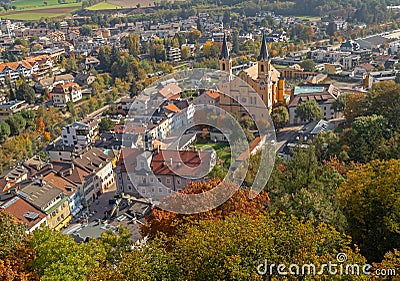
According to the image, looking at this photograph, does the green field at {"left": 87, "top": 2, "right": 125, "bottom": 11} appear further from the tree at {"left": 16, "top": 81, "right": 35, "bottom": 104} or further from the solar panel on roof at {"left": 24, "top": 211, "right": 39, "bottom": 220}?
the solar panel on roof at {"left": 24, "top": 211, "right": 39, "bottom": 220}

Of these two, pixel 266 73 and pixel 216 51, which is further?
pixel 216 51

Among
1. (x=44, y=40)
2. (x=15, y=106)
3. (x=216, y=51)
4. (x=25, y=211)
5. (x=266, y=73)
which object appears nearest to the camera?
(x=25, y=211)

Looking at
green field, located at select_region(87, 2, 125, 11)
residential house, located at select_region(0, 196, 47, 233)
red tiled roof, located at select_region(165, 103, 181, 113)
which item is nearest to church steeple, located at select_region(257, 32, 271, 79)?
red tiled roof, located at select_region(165, 103, 181, 113)

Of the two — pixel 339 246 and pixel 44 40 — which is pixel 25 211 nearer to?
pixel 339 246

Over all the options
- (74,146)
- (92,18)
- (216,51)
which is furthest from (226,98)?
(92,18)

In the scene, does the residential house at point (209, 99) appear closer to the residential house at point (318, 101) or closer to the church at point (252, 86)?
the church at point (252, 86)

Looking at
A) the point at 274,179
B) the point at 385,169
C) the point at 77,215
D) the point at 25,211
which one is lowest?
the point at 77,215

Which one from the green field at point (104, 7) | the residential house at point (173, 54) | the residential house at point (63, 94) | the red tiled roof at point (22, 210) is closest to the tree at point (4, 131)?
the residential house at point (63, 94)
